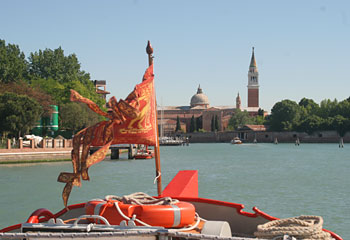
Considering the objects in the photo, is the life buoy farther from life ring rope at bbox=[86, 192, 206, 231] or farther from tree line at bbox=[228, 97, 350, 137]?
tree line at bbox=[228, 97, 350, 137]

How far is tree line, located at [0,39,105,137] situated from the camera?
44.2m

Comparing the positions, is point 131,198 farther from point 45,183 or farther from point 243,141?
point 243,141

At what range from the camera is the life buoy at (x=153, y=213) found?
184 inches

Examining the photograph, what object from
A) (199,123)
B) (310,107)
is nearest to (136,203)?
(310,107)

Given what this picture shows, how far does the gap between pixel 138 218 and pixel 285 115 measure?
108 metres

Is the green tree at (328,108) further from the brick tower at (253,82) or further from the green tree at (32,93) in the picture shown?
the green tree at (32,93)

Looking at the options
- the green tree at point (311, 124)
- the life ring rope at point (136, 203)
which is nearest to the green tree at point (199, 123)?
the green tree at point (311, 124)

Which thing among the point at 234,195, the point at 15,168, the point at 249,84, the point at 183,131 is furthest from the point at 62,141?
the point at 249,84

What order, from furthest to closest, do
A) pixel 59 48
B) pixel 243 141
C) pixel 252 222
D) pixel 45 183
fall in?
pixel 243 141 → pixel 59 48 → pixel 45 183 → pixel 252 222

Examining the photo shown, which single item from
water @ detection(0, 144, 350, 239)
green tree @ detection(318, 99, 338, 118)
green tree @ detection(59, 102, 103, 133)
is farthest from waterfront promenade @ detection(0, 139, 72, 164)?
green tree @ detection(318, 99, 338, 118)

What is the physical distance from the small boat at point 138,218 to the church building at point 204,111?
12140 centimetres

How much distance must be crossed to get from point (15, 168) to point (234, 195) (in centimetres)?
1786

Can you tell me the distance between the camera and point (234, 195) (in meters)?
20.9

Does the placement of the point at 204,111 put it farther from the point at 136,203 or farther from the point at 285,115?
the point at 136,203
